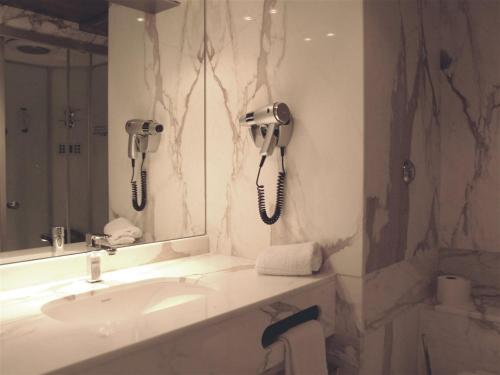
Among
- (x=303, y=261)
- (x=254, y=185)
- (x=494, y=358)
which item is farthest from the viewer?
(x=254, y=185)

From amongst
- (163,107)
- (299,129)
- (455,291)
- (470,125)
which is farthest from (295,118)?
(455,291)

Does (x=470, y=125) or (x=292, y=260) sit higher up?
(x=470, y=125)

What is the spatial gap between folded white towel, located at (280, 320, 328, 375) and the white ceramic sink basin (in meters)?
0.30

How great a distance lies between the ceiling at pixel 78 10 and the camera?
4.64 feet

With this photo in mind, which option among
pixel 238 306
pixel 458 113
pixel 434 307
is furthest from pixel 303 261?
pixel 458 113

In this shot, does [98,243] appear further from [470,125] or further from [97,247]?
[470,125]

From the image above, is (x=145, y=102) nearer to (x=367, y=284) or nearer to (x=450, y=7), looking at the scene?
(x=367, y=284)

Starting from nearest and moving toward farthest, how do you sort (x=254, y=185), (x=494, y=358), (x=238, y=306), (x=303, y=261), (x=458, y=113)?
(x=238, y=306), (x=303, y=261), (x=494, y=358), (x=254, y=185), (x=458, y=113)

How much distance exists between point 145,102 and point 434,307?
1500mm

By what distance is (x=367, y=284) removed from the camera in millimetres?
1506

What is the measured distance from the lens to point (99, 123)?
1593mm

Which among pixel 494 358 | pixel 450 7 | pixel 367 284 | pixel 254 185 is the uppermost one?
pixel 450 7

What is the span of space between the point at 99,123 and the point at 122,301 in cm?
66

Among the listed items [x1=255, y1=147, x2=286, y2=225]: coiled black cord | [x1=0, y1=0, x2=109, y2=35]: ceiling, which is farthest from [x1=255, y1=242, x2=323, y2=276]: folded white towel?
[x1=0, y1=0, x2=109, y2=35]: ceiling
